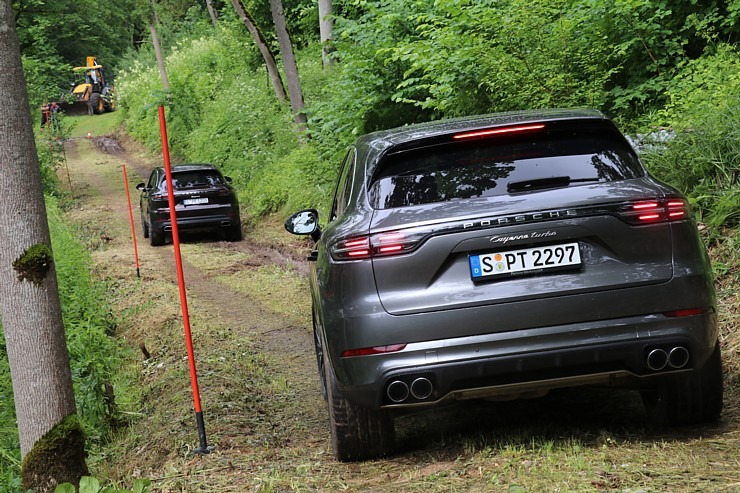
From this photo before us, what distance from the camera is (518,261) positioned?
164 inches

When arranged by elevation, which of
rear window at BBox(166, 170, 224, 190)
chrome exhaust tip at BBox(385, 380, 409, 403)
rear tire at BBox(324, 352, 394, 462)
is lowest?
rear tire at BBox(324, 352, 394, 462)

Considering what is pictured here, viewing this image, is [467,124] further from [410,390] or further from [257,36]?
[257,36]

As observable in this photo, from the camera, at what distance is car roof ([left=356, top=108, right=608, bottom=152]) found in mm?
4574

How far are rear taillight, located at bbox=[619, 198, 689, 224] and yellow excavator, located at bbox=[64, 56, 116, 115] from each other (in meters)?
51.9

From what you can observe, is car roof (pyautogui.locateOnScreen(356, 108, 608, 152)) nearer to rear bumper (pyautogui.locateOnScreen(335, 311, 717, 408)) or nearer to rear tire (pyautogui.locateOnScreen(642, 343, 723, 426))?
rear bumper (pyautogui.locateOnScreen(335, 311, 717, 408))

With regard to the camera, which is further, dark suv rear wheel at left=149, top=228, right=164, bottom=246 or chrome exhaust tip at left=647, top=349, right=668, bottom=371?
dark suv rear wheel at left=149, top=228, right=164, bottom=246

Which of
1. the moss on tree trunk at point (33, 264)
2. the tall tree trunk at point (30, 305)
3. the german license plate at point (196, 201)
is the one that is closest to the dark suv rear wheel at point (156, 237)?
the german license plate at point (196, 201)

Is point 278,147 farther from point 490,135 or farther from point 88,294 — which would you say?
point 490,135

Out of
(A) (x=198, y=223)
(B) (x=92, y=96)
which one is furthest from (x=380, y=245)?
(B) (x=92, y=96)

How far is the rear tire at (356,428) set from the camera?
15.1 feet

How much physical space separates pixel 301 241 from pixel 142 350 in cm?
728

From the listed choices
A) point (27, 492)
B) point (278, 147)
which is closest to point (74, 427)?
point (27, 492)

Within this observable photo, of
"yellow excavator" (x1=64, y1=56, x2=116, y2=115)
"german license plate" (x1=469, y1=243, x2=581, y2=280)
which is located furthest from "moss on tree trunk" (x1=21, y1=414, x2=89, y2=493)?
"yellow excavator" (x1=64, y1=56, x2=116, y2=115)

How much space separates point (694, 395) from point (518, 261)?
126 cm
